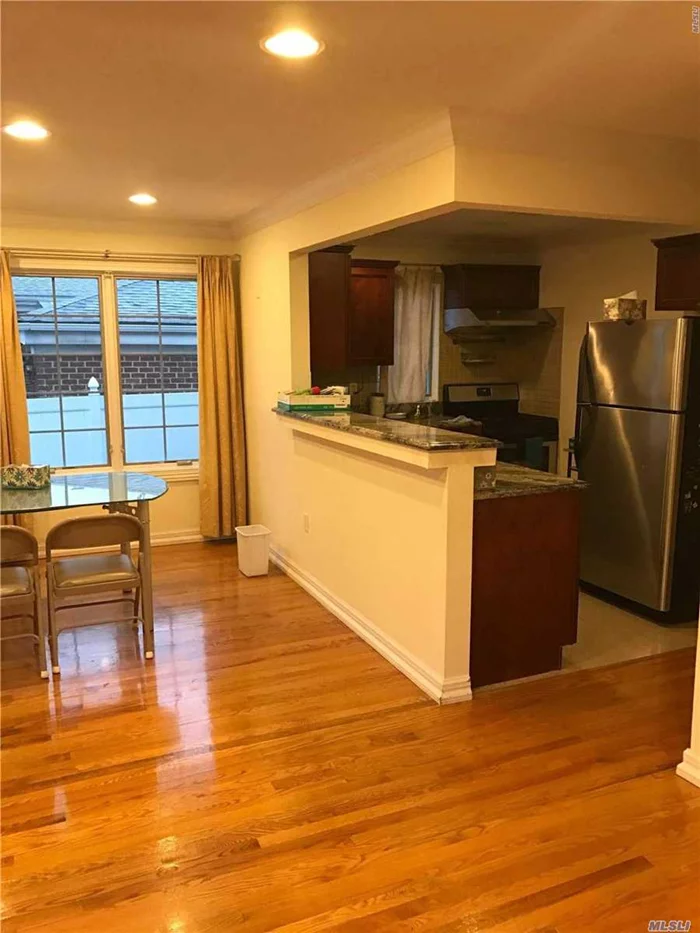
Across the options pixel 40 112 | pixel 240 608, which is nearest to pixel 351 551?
pixel 240 608

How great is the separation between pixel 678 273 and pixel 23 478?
3.86 meters

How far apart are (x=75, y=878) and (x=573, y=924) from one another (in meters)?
1.40

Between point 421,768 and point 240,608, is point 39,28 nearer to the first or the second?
point 421,768

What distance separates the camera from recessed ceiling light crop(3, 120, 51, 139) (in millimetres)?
2932

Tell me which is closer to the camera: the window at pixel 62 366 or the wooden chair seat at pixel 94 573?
the wooden chair seat at pixel 94 573

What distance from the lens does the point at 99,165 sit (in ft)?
12.0

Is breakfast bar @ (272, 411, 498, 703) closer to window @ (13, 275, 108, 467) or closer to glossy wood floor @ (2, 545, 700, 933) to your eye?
glossy wood floor @ (2, 545, 700, 933)

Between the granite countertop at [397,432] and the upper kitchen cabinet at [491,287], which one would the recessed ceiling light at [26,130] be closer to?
the granite countertop at [397,432]

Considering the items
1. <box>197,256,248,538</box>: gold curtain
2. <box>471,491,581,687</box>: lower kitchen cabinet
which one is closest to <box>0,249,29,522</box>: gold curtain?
<box>197,256,248,538</box>: gold curtain

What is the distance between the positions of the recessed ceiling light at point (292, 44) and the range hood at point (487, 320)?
3.81 meters

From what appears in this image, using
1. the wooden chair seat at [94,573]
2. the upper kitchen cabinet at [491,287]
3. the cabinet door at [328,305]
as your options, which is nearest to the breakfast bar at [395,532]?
the cabinet door at [328,305]

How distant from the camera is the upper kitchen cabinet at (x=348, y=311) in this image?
197 inches

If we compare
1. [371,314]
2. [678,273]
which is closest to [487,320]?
[371,314]

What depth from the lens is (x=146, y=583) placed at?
377 centimetres
